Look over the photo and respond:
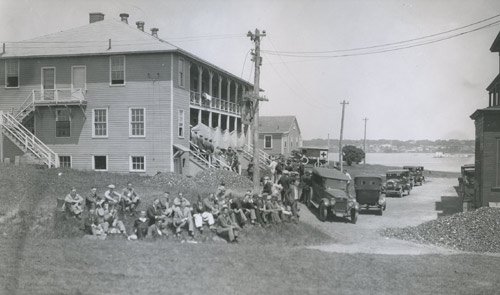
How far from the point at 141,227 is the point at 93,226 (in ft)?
5.09

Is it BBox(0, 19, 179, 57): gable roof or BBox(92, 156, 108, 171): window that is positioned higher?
BBox(0, 19, 179, 57): gable roof

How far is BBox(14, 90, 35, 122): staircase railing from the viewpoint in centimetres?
2740

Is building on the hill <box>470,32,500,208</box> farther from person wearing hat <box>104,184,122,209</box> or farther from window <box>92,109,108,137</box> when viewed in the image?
window <box>92,109,108,137</box>

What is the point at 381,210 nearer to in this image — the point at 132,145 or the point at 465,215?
the point at 465,215

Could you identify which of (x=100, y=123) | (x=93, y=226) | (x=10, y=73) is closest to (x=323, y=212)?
(x=93, y=226)

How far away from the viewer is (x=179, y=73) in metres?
27.4

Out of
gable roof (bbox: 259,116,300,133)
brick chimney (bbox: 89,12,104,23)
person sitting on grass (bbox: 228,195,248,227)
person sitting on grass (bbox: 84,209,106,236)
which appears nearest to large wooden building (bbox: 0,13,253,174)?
brick chimney (bbox: 89,12,104,23)

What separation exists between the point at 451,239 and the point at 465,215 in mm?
2023

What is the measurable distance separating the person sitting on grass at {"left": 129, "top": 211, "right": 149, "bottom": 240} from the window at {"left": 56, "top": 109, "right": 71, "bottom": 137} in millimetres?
15177

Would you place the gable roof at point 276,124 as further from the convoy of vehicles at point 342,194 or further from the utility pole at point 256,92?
the utility pole at point 256,92

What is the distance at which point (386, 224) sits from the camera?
2045 cm

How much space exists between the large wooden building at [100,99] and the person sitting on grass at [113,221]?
36.6ft

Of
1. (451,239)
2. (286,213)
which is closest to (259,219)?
(286,213)

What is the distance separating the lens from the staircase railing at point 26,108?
27405mm
